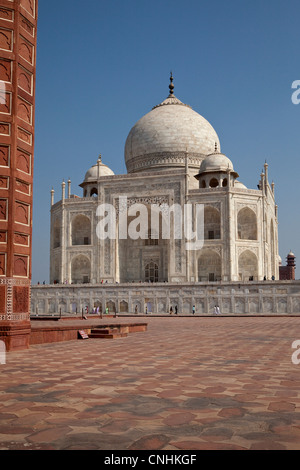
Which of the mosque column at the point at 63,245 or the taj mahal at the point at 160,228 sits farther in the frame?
the mosque column at the point at 63,245

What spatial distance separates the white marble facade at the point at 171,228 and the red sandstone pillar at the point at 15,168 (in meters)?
21.7

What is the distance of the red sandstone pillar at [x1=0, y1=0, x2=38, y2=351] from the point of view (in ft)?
23.1

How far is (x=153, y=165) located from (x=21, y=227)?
29106mm

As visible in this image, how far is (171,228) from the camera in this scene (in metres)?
30.7

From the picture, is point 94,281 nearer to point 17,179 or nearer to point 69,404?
point 17,179

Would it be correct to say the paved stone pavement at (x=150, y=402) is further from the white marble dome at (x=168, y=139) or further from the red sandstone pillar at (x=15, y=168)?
the white marble dome at (x=168, y=139)

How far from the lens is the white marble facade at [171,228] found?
98.8 feet

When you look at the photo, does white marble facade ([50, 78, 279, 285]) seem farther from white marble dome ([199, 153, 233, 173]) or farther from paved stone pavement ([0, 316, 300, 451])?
paved stone pavement ([0, 316, 300, 451])

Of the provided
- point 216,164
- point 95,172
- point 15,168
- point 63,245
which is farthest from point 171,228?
point 15,168

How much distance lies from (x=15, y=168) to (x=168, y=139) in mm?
29649

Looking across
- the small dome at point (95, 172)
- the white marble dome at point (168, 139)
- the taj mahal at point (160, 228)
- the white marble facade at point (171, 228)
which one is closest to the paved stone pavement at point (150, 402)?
the taj mahal at point (160, 228)

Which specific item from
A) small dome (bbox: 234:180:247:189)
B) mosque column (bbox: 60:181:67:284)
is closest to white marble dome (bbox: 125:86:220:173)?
small dome (bbox: 234:180:247:189)
